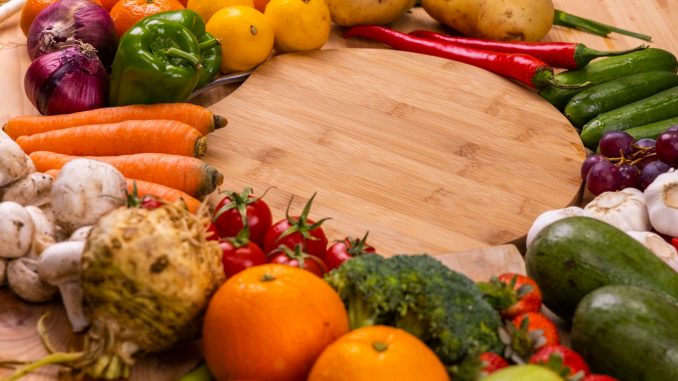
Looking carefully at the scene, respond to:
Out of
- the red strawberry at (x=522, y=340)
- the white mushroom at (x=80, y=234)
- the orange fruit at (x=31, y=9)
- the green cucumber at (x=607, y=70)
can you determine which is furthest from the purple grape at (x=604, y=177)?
the orange fruit at (x=31, y=9)

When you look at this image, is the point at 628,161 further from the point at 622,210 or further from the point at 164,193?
the point at 164,193

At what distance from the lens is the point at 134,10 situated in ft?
11.4

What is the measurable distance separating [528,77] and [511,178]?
0.58m

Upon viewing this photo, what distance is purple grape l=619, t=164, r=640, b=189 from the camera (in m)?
2.81

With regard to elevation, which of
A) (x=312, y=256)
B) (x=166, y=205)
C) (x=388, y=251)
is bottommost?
(x=388, y=251)

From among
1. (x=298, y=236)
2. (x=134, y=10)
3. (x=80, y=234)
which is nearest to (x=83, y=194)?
(x=80, y=234)

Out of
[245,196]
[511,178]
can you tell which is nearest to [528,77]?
[511,178]

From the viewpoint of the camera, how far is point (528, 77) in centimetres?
347

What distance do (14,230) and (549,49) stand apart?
2.15 metres

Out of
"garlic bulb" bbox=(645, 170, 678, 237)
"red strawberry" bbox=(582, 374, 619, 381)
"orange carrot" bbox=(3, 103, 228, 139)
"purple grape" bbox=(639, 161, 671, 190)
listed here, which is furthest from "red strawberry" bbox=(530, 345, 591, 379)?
"orange carrot" bbox=(3, 103, 228, 139)

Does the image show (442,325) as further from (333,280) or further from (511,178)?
(511,178)

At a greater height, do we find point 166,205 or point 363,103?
point 166,205

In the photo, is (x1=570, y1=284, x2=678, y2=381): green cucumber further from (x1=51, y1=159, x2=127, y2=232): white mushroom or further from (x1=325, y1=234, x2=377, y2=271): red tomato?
(x1=51, y1=159, x2=127, y2=232): white mushroom

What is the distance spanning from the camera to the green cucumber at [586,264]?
2.17 m
